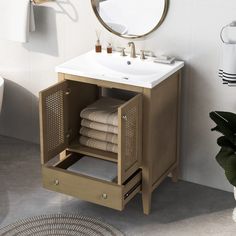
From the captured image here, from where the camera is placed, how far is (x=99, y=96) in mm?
3598

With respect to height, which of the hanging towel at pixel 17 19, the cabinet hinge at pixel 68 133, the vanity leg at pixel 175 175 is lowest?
the vanity leg at pixel 175 175

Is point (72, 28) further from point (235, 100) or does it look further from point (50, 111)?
point (235, 100)

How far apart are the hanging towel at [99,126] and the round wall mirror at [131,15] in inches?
20.3

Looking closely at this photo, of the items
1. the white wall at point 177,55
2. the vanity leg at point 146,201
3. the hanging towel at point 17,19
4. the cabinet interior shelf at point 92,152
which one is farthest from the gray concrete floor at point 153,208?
the hanging towel at point 17,19

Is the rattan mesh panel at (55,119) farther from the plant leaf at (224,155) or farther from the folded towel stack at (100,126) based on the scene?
the plant leaf at (224,155)

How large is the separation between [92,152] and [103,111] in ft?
0.74

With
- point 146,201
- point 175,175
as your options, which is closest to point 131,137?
point 146,201

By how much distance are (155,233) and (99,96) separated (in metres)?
0.89

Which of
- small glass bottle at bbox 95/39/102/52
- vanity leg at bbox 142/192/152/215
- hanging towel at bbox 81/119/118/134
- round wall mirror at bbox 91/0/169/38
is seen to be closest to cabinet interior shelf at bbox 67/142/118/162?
hanging towel at bbox 81/119/118/134

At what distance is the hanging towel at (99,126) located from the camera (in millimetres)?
3221

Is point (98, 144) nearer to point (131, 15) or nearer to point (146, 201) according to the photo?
point (146, 201)

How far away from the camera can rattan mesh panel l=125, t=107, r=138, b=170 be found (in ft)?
9.88

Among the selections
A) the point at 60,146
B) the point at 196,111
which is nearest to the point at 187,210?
the point at 196,111

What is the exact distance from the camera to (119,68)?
3352 mm
